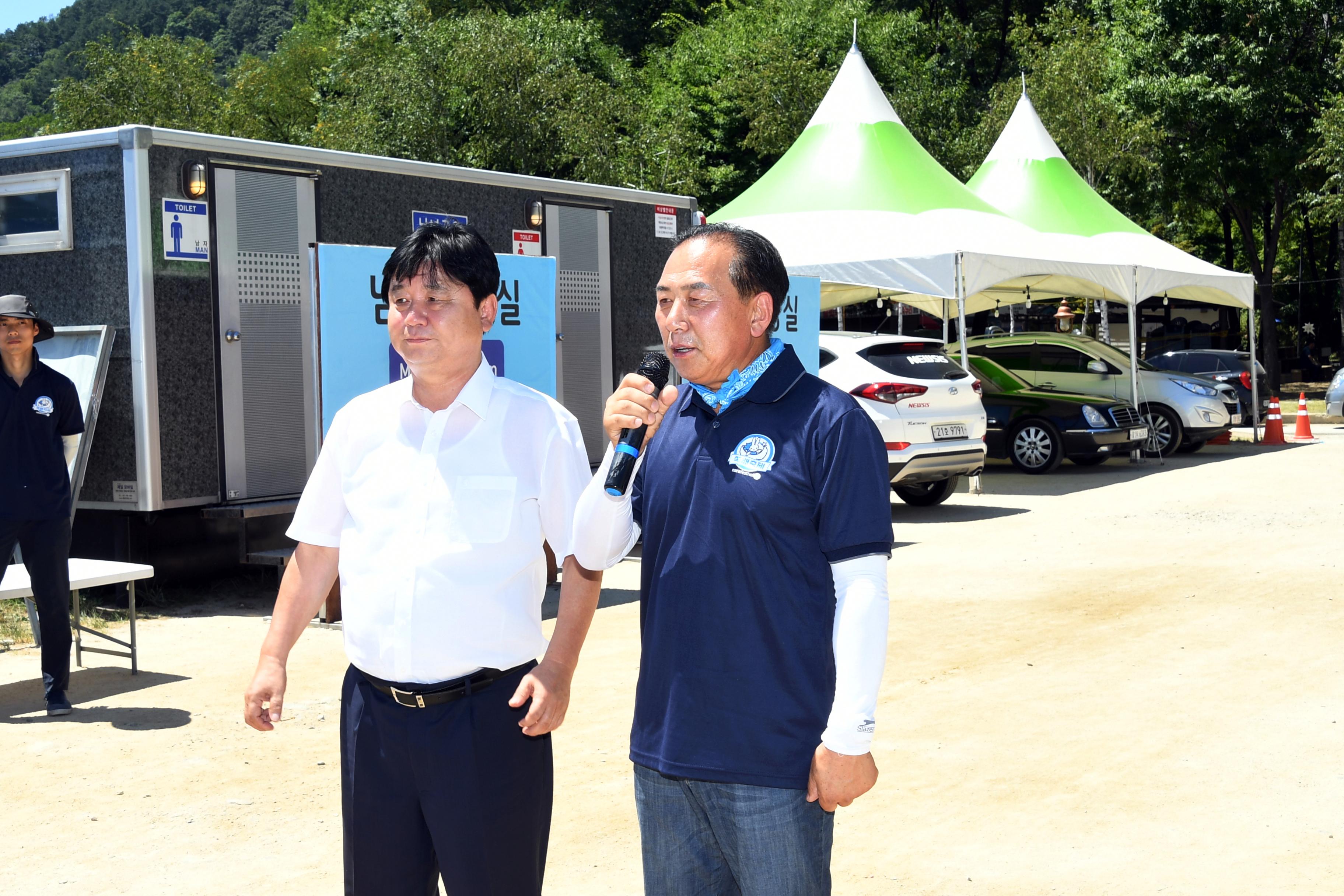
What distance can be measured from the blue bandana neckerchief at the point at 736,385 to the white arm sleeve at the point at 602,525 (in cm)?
17

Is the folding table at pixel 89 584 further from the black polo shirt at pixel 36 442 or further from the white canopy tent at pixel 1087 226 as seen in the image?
the white canopy tent at pixel 1087 226

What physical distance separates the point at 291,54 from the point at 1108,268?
4869 cm

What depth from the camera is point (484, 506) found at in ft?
9.53

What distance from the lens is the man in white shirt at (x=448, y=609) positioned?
2840 millimetres

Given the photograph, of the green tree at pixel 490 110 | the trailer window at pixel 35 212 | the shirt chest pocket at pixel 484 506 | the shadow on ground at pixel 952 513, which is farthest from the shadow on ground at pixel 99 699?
the green tree at pixel 490 110

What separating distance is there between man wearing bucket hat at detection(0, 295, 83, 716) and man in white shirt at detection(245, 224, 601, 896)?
376cm

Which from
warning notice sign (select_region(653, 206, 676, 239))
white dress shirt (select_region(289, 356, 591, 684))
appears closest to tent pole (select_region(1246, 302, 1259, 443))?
warning notice sign (select_region(653, 206, 676, 239))

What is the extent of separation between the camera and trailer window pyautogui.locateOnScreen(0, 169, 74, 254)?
8.68 m

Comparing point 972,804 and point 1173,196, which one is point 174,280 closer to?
point 972,804

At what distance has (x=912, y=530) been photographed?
12945mm

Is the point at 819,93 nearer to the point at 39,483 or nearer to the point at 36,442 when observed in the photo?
the point at 36,442

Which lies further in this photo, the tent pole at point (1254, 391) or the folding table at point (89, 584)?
the tent pole at point (1254, 391)

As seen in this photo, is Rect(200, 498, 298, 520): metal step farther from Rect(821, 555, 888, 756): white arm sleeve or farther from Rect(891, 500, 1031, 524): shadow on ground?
Rect(821, 555, 888, 756): white arm sleeve

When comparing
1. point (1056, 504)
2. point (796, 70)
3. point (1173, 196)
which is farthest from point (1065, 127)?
point (1056, 504)
